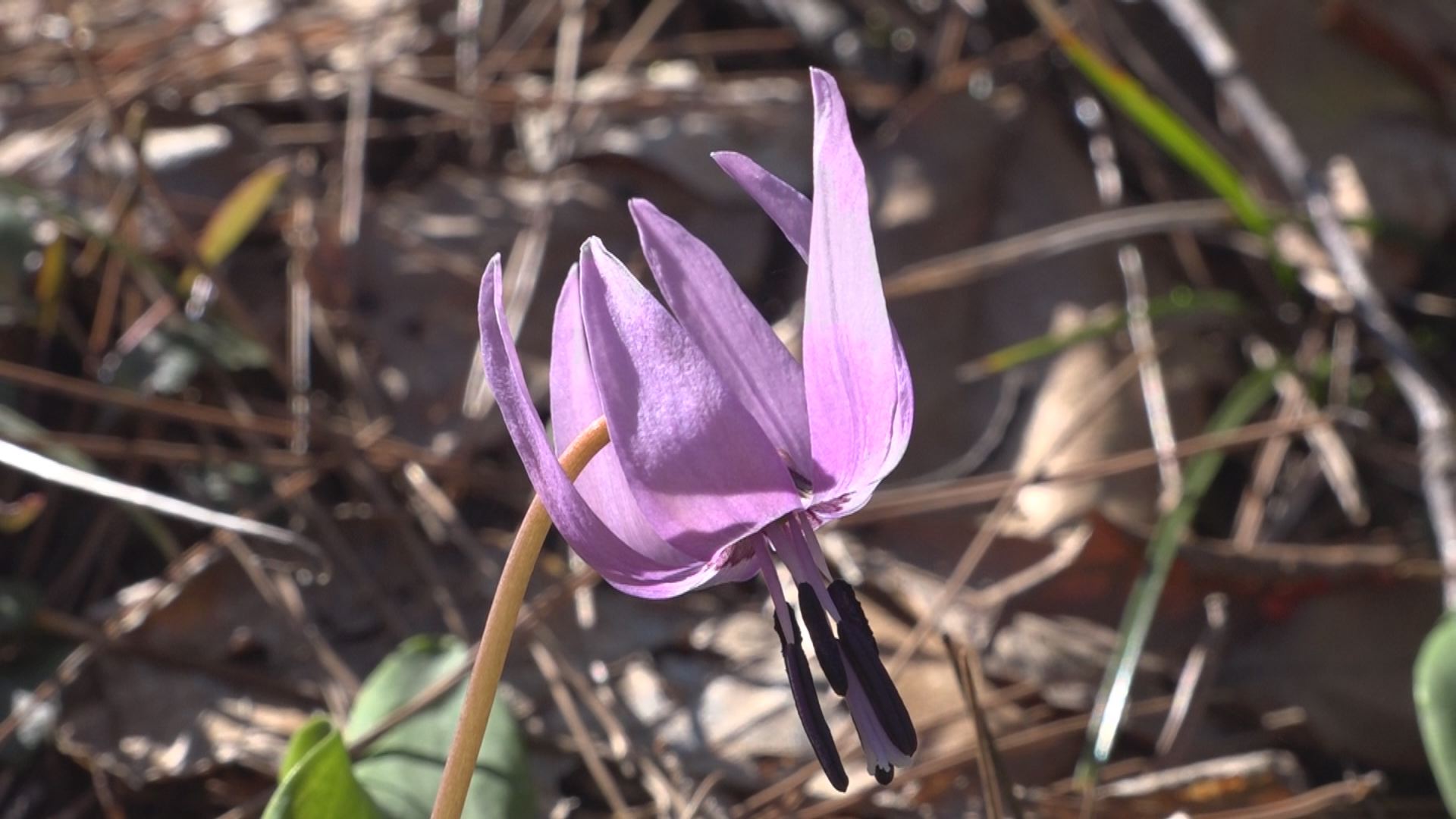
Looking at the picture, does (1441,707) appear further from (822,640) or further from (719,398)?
(719,398)

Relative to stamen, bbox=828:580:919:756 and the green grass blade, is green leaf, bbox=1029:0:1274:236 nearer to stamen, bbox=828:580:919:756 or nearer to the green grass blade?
the green grass blade

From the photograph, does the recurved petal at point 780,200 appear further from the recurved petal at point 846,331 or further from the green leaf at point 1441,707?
the green leaf at point 1441,707

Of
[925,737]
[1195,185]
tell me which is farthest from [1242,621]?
[1195,185]

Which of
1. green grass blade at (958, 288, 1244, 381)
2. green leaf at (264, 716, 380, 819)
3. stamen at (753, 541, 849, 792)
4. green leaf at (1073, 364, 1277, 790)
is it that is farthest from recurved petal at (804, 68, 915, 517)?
green grass blade at (958, 288, 1244, 381)

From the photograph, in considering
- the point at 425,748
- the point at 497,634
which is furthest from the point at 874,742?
the point at 425,748

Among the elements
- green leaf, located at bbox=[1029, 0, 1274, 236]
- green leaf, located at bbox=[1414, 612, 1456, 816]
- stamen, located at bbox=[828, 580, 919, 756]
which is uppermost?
green leaf, located at bbox=[1029, 0, 1274, 236]
